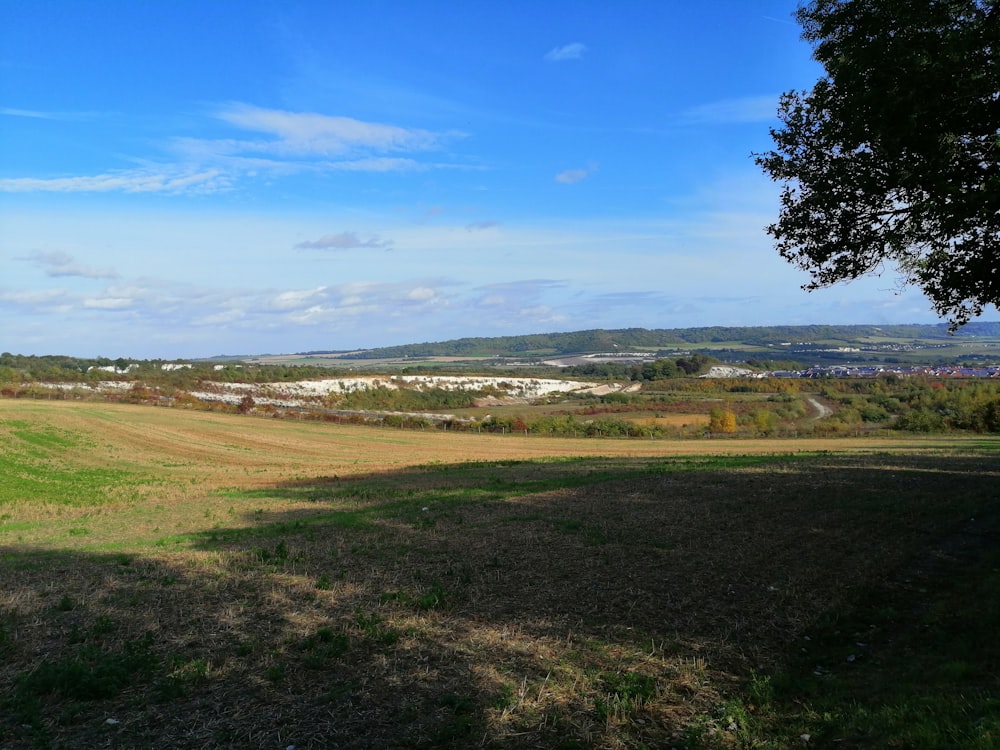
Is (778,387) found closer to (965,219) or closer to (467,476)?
(467,476)

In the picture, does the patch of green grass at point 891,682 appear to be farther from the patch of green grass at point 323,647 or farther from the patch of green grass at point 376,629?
the patch of green grass at point 323,647

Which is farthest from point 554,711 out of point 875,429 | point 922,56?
point 875,429

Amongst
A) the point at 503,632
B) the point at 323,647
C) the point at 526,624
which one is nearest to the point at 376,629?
the point at 323,647

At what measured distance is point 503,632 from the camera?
7789 mm

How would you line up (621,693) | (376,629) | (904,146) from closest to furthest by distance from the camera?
(621,693)
(376,629)
(904,146)

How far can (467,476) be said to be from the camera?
92.9 ft

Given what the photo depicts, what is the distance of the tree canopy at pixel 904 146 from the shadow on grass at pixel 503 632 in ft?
18.4

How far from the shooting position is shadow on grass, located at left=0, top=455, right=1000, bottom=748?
5.67 m

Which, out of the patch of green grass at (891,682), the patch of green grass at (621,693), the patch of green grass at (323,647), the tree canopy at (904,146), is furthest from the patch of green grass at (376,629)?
the tree canopy at (904,146)

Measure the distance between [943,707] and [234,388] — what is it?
9326 cm

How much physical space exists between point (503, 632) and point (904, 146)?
447 inches

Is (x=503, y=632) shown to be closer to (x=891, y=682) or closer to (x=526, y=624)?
(x=526, y=624)

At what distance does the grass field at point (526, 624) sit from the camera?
18.5 ft

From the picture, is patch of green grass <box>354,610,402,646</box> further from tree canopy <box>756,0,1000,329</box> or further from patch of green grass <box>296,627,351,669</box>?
tree canopy <box>756,0,1000,329</box>
